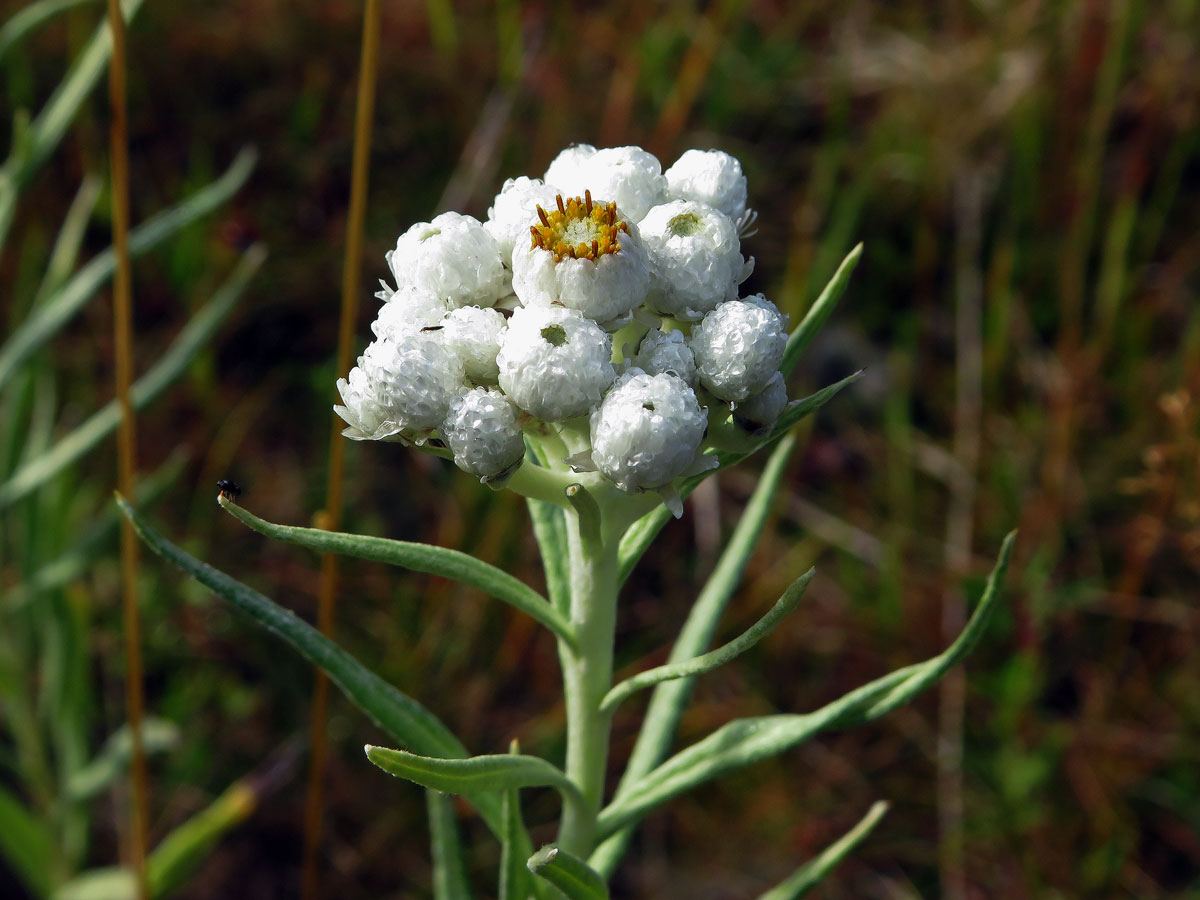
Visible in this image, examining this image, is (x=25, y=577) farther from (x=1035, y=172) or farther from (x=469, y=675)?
(x=1035, y=172)

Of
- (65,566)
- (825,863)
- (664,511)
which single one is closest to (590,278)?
(664,511)

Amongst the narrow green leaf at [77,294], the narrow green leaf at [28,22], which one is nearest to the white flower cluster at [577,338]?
the narrow green leaf at [77,294]

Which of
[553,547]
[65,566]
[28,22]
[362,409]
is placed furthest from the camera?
[65,566]

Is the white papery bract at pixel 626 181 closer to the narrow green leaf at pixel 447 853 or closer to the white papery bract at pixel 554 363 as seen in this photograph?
the white papery bract at pixel 554 363

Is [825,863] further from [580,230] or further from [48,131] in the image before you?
[48,131]

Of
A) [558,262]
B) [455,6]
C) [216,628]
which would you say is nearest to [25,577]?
[216,628]

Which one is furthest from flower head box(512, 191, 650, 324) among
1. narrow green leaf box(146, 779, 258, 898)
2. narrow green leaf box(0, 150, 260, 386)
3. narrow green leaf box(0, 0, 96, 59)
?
narrow green leaf box(146, 779, 258, 898)

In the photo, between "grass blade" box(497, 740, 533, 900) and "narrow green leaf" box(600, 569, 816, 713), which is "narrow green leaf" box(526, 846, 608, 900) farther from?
"narrow green leaf" box(600, 569, 816, 713)
